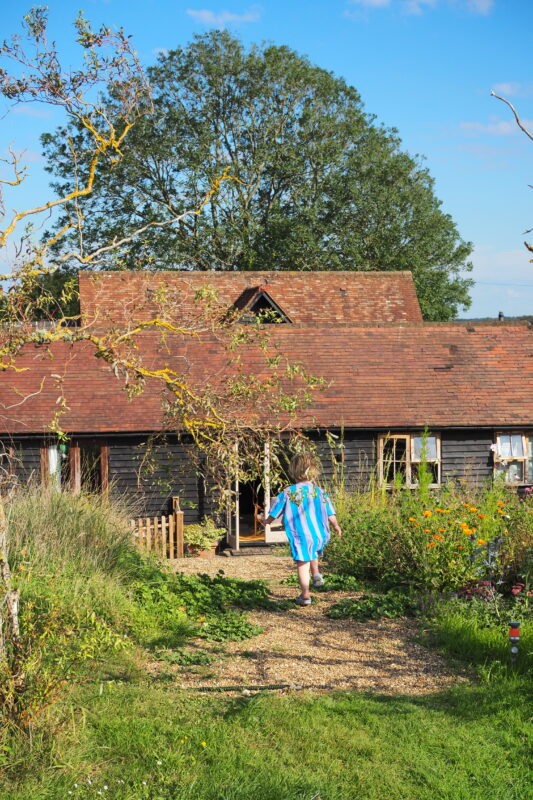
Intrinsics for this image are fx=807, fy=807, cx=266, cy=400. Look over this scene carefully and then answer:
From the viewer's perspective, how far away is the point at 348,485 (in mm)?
16969

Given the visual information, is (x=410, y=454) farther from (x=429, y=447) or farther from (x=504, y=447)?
(x=504, y=447)

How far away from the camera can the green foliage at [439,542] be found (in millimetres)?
9148

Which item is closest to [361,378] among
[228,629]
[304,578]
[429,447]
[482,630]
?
[429,447]

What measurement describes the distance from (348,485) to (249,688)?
1051 centimetres

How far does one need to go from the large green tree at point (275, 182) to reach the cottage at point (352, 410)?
Answer: 17.1 meters

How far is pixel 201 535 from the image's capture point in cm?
1593

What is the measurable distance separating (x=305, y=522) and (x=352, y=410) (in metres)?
8.13

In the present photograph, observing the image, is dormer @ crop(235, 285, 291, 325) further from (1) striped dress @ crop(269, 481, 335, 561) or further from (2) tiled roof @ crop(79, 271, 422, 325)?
(1) striped dress @ crop(269, 481, 335, 561)

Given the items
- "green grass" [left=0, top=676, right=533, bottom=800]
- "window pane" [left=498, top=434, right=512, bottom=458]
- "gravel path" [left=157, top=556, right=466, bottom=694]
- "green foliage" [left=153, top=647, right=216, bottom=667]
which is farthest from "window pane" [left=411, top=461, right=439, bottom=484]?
"green grass" [left=0, top=676, right=533, bottom=800]

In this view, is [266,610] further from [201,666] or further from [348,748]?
[348,748]

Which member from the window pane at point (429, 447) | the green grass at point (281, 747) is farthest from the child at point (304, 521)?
the window pane at point (429, 447)

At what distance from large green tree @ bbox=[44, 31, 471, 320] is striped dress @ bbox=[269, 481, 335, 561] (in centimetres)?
2729

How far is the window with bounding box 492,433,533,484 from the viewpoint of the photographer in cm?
1781

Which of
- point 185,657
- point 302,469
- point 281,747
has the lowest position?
point 281,747
